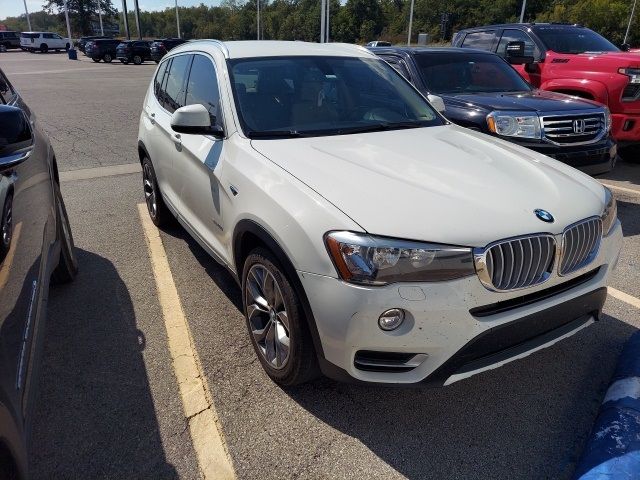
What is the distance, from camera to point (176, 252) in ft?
14.9

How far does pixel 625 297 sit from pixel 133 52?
37.8 meters

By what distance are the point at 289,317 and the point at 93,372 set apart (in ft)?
4.29

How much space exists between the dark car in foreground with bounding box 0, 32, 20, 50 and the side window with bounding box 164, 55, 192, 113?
189ft

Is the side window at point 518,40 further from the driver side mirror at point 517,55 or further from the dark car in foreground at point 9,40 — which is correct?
the dark car in foreground at point 9,40

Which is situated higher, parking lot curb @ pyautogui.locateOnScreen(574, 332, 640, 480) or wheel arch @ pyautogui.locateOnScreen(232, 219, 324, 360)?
wheel arch @ pyautogui.locateOnScreen(232, 219, 324, 360)

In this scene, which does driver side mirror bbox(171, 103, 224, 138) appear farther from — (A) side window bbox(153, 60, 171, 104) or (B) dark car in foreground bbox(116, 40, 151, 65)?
(B) dark car in foreground bbox(116, 40, 151, 65)

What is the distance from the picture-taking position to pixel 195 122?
3066 mm

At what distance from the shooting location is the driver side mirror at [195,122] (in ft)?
10.0

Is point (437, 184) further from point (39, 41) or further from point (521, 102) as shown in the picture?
point (39, 41)

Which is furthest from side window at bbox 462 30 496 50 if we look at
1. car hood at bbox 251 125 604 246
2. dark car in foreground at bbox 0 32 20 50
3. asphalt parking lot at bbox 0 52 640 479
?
dark car in foreground at bbox 0 32 20 50

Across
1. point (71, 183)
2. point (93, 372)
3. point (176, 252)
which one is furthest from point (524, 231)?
point (71, 183)

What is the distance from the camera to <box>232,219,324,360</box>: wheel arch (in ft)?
7.52

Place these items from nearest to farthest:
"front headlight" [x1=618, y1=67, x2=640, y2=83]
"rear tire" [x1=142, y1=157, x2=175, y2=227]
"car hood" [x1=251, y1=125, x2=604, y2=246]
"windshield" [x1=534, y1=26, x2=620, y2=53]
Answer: "car hood" [x1=251, y1=125, x2=604, y2=246]
"rear tire" [x1=142, y1=157, x2=175, y2=227]
"front headlight" [x1=618, y1=67, x2=640, y2=83]
"windshield" [x1=534, y1=26, x2=620, y2=53]

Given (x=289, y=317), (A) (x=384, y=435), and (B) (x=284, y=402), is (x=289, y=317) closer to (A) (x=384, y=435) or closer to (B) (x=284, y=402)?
(B) (x=284, y=402)
